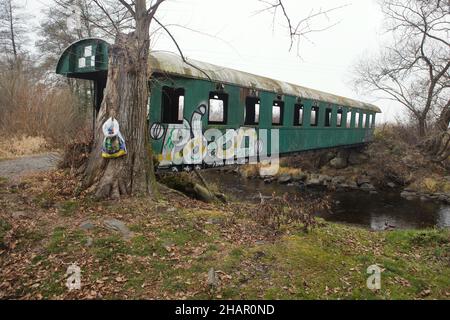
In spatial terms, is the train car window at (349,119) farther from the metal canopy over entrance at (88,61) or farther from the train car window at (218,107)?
the metal canopy over entrance at (88,61)

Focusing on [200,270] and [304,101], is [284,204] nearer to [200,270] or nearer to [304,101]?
[200,270]

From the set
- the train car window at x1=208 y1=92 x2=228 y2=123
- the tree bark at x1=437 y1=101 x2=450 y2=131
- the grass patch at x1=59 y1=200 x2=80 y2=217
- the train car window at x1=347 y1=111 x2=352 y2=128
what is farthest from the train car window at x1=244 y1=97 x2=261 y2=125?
the tree bark at x1=437 y1=101 x2=450 y2=131

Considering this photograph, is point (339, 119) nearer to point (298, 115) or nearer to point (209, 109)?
point (298, 115)

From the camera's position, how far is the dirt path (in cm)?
796

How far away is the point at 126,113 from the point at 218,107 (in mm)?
4153

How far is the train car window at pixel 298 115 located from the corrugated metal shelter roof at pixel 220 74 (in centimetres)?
47

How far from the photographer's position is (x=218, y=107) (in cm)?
1011

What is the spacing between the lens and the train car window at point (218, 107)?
32.0ft

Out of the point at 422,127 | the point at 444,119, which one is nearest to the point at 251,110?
the point at 444,119

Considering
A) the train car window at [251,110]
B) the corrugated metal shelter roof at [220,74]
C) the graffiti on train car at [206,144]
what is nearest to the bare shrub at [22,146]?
the graffiti on train car at [206,144]

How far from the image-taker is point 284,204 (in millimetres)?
6629

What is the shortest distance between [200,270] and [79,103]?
18.9m

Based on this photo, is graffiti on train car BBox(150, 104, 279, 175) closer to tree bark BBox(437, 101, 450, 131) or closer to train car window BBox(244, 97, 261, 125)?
train car window BBox(244, 97, 261, 125)

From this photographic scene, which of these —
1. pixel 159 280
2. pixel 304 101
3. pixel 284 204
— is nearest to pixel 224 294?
pixel 159 280
